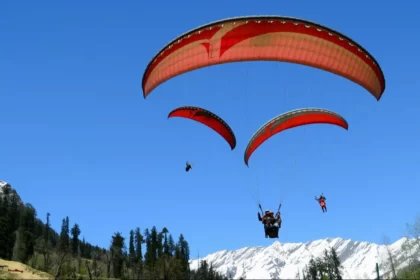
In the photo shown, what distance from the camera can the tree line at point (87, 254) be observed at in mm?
76500

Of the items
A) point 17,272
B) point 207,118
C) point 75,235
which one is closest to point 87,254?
point 75,235

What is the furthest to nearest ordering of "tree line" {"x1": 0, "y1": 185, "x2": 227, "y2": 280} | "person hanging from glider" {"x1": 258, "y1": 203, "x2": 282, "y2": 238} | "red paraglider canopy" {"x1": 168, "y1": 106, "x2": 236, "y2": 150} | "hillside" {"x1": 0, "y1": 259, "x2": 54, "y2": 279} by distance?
"tree line" {"x1": 0, "y1": 185, "x2": 227, "y2": 280} < "hillside" {"x1": 0, "y1": 259, "x2": 54, "y2": 279} < "red paraglider canopy" {"x1": 168, "y1": 106, "x2": 236, "y2": 150} < "person hanging from glider" {"x1": 258, "y1": 203, "x2": 282, "y2": 238}

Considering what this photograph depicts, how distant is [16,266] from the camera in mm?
55344

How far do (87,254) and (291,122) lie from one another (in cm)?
11947

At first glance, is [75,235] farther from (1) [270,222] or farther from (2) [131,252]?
(1) [270,222]

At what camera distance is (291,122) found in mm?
23641

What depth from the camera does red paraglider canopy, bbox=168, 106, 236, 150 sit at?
25609 millimetres

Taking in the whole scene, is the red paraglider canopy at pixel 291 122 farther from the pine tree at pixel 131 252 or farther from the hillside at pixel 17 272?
the pine tree at pixel 131 252

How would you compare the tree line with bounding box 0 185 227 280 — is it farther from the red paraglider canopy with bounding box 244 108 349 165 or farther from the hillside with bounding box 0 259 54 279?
the red paraglider canopy with bounding box 244 108 349 165

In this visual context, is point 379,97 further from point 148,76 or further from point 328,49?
point 148,76

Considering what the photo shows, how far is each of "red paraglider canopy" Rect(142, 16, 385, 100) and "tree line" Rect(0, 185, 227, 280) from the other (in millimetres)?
42045

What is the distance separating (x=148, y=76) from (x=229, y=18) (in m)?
3.66

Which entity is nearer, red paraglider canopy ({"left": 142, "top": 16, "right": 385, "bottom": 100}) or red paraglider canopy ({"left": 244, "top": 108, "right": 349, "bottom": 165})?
red paraglider canopy ({"left": 142, "top": 16, "right": 385, "bottom": 100})

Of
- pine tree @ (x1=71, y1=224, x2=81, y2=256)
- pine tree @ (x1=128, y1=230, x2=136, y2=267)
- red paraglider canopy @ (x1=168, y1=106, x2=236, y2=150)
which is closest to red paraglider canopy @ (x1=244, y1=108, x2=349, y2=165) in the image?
red paraglider canopy @ (x1=168, y1=106, x2=236, y2=150)
